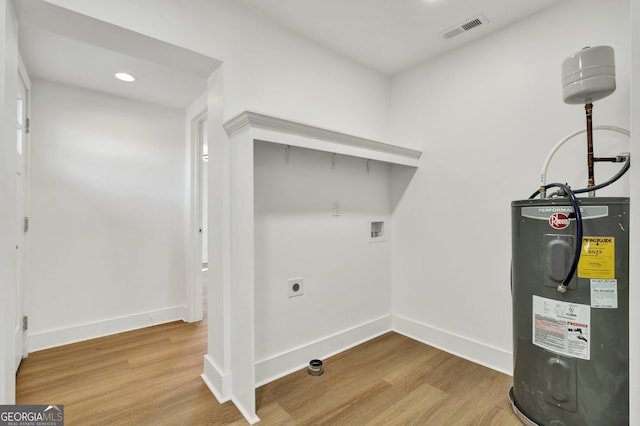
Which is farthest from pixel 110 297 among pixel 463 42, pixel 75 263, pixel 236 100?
pixel 463 42

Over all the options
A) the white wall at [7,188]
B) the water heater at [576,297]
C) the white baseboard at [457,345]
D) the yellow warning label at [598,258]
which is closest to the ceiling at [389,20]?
the water heater at [576,297]

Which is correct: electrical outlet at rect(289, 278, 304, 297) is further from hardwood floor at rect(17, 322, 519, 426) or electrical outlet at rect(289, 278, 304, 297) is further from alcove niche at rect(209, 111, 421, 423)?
hardwood floor at rect(17, 322, 519, 426)

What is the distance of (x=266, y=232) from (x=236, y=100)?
0.92 meters

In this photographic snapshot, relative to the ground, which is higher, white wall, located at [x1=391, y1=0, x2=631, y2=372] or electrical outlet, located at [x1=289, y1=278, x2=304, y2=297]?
white wall, located at [x1=391, y1=0, x2=631, y2=372]

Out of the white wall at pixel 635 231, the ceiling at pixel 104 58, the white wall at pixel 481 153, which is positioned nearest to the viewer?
the white wall at pixel 635 231

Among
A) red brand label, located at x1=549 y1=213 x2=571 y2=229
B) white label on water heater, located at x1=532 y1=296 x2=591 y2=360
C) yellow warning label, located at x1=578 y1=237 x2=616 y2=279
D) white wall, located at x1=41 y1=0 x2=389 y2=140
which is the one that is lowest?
white label on water heater, located at x1=532 y1=296 x2=591 y2=360

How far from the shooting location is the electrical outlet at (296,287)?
237 centimetres

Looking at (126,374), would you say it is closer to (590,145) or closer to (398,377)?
(398,377)

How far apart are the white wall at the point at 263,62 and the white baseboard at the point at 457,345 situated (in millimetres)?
1834

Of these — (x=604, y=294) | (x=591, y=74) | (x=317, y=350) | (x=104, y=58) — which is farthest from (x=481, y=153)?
(x=104, y=58)

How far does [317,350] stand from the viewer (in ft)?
8.16

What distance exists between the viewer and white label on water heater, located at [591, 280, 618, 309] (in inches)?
57.6

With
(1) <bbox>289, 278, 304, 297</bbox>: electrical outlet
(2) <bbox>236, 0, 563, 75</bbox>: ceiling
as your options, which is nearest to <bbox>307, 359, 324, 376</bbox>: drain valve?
(1) <bbox>289, 278, 304, 297</bbox>: electrical outlet

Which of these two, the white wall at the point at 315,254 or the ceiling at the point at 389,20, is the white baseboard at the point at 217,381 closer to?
the white wall at the point at 315,254
